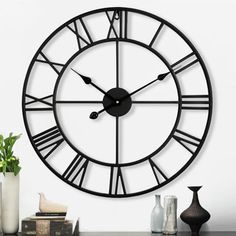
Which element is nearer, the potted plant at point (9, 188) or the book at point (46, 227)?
the book at point (46, 227)

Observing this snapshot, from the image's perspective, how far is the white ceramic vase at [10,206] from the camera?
8.13 feet

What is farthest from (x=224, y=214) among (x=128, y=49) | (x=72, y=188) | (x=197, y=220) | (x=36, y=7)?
(x=36, y=7)

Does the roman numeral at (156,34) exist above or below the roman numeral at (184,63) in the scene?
above

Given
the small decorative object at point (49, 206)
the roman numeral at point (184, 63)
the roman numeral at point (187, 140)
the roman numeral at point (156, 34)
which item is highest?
the roman numeral at point (156, 34)

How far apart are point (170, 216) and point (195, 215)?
0.11 meters

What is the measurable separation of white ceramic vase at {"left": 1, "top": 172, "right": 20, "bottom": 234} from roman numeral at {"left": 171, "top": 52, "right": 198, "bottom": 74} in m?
0.82

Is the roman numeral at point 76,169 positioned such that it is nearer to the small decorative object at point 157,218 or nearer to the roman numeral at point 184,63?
the small decorative object at point 157,218

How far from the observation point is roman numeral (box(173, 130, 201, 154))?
2596mm

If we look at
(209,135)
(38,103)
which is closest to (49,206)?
(38,103)

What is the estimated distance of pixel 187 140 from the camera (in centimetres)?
260

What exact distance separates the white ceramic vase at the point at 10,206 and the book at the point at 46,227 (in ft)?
0.34

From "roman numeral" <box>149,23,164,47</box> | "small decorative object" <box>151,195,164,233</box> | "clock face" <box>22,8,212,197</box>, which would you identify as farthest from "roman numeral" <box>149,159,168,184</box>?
"roman numeral" <box>149,23,164,47</box>

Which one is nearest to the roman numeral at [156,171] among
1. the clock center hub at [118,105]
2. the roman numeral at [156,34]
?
the clock center hub at [118,105]

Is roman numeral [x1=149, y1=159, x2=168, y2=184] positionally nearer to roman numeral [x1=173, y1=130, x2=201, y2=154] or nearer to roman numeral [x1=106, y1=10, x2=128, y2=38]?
roman numeral [x1=173, y1=130, x2=201, y2=154]
